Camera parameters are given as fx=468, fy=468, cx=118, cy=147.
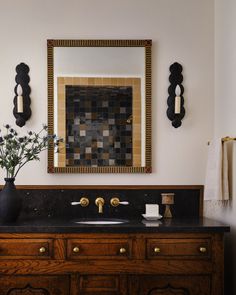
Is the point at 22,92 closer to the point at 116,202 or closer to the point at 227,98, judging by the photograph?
the point at 116,202

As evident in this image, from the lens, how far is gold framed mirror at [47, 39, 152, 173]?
3.52 meters

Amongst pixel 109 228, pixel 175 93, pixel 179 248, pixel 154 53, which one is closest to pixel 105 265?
pixel 109 228

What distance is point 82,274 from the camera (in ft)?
9.32

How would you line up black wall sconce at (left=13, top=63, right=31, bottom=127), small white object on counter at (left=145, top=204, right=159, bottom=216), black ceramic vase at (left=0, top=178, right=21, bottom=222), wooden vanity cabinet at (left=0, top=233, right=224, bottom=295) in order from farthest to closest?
black wall sconce at (left=13, top=63, right=31, bottom=127) → small white object on counter at (left=145, top=204, right=159, bottom=216) → black ceramic vase at (left=0, top=178, right=21, bottom=222) → wooden vanity cabinet at (left=0, top=233, right=224, bottom=295)

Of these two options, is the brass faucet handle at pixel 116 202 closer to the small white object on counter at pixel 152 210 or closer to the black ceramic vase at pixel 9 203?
the small white object on counter at pixel 152 210

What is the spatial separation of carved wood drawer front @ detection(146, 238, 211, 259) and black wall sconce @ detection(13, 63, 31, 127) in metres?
1.35

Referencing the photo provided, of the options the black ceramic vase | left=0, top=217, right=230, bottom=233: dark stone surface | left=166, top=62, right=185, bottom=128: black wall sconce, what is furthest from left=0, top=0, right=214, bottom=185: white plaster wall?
left=0, top=217, right=230, bottom=233: dark stone surface

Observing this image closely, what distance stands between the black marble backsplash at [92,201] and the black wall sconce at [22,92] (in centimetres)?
53

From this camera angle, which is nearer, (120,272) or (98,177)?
(120,272)

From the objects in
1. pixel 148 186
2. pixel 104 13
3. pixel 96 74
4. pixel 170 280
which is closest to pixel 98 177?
pixel 148 186

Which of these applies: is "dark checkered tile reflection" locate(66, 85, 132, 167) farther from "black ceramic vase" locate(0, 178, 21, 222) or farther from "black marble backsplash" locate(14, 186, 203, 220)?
"black ceramic vase" locate(0, 178, 21, 222)

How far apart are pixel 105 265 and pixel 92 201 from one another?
2.41ft

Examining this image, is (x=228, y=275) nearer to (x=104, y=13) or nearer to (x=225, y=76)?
(x=225, y=76)

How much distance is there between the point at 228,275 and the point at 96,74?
173 centimetres
